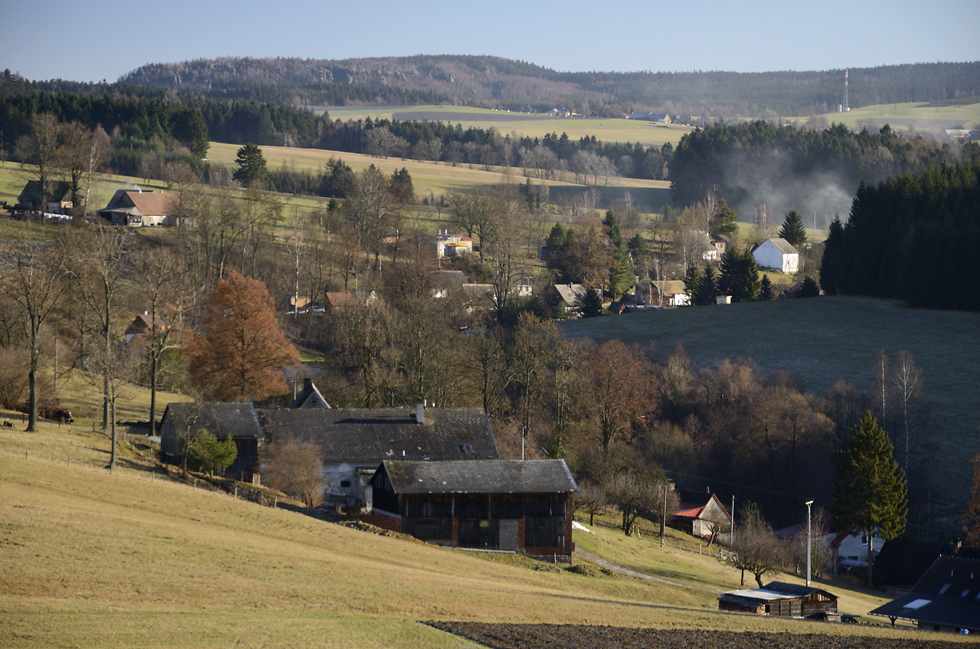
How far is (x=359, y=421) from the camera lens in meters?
51.6

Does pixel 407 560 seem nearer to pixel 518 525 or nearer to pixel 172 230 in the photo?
pixel 518 525

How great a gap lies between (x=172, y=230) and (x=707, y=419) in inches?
2070

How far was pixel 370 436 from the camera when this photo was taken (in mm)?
50812

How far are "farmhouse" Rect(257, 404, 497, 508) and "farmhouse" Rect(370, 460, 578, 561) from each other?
181 inches

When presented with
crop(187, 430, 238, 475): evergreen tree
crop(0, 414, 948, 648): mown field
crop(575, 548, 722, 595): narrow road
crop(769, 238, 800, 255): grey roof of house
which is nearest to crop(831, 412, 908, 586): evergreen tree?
crop(0, 414, 948, 648): mown field

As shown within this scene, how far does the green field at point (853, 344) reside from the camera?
60.3 meters

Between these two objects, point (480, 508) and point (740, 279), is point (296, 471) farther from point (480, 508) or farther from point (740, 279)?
point (740, 279)

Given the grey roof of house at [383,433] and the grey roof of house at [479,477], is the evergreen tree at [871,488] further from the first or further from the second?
the grey roof of house at [383,433]

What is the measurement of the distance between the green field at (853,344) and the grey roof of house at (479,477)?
24.5 m

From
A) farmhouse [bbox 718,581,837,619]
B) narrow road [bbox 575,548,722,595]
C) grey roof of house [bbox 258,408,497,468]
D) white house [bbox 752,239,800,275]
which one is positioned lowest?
narrow road [bbox 575,548,722,595]

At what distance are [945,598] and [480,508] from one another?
20.3 m

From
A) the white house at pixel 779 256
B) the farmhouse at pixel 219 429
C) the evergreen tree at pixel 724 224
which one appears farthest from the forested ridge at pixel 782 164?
the farmhouse at pixel 219 429

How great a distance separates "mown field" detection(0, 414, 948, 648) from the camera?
2252cm

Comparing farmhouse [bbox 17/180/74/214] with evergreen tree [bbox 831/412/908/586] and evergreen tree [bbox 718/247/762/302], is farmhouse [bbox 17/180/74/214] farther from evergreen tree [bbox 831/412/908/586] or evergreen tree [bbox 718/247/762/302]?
evergreen tree [bbox 831/412/908/586]
